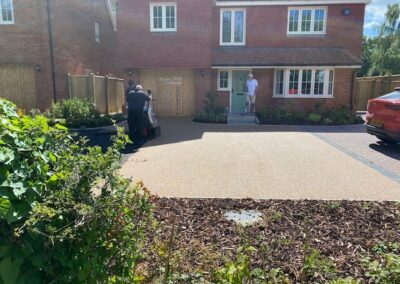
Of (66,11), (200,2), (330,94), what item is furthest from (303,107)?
(66,11)

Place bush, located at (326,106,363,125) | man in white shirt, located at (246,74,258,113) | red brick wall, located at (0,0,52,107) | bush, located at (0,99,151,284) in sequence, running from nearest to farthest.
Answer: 1. bush, located at (0,99,151,284)
2. red brick wall, located at (0,0,52,107)
3. bush, located at (326,106,363,125)
4. man in white shirt, located at (246,74,258,113)

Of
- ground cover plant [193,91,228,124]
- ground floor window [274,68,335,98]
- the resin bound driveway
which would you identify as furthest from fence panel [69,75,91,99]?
ground floor window [274,68,335,98]

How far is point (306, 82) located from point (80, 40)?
1246cm

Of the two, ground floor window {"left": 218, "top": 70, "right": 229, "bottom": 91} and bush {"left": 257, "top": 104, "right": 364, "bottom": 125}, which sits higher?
ground floor window {"left": 218, "top": 70, "right": 229, "bottom": 91}

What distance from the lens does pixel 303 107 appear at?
1772 cm

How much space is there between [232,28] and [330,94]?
6.34 m

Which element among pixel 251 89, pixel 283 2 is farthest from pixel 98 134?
pixel 283 2

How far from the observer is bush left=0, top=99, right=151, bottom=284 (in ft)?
6.24

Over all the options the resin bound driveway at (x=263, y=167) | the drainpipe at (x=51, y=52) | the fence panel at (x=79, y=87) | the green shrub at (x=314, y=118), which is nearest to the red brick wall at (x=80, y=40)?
the drainpipe at (x=51, y=52)

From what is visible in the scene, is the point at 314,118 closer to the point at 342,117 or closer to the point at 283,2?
the point at 342,117

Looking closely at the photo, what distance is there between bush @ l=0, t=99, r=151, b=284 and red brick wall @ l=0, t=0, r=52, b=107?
1473 centimetres

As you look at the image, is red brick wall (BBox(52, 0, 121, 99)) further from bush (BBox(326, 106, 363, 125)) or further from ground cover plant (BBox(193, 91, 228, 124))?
bush (BBox(326, 106, 363, 125))

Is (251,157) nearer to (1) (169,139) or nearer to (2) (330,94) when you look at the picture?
(1) (169,139)

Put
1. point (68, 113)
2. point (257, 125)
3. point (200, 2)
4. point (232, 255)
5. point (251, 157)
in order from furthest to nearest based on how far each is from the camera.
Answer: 1. point (200, 2)
2. point (257, 125)
3. point (68, 113)
4. point (251, 157)
5. point (232, 255)
